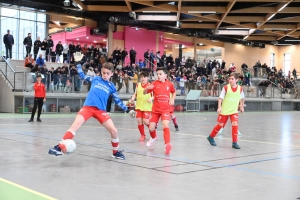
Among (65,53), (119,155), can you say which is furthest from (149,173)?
(65,53)

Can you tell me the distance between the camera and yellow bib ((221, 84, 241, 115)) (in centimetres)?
940

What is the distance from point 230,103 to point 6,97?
1973 cm

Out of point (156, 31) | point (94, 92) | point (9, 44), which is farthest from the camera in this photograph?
point (156, 31)

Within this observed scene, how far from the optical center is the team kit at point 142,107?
6.92 m

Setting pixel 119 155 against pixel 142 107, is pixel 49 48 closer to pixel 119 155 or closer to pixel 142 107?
pixel 142 107

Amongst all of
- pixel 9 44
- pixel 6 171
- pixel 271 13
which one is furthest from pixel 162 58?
pixel 6 171

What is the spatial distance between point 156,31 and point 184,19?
5292mm

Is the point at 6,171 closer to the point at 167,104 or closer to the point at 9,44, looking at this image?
the point at 167,104

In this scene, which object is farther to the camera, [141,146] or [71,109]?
[71,109]

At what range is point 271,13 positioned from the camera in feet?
126

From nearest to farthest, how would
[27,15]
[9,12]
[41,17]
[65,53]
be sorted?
[65,53], [9,12], [27,15], [41,17]

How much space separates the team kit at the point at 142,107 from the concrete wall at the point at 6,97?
16448mm

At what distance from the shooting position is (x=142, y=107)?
10672 millimetres

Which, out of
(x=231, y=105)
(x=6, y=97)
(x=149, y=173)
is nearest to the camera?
(x=149, y=173)
